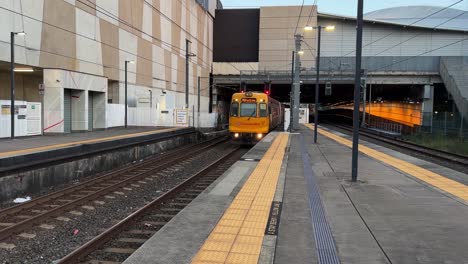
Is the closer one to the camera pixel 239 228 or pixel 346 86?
pixel 239 228

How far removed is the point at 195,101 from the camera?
6194 cm

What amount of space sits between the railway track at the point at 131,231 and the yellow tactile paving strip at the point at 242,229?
56.6 inches

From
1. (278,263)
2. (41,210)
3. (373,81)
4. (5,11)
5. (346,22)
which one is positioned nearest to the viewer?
(278,263)

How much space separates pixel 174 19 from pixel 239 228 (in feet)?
159

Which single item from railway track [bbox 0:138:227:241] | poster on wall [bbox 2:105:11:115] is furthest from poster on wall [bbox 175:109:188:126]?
railway track [bbox 0:138:227:241]

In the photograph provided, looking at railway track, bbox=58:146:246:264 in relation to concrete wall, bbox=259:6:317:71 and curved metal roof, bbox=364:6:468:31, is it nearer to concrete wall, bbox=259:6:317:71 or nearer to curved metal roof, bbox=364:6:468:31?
concrete wall, bbox=259:6:317:71

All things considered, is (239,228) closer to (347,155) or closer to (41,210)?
(41,210)

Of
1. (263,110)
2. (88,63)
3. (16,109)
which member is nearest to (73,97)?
(88,63)

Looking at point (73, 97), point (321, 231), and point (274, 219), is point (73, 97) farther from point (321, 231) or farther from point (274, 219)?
point (321, 231)

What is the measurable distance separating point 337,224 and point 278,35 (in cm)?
6952

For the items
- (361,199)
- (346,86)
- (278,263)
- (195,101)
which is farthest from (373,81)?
(278,263)

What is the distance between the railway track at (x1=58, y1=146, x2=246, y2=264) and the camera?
6.44m

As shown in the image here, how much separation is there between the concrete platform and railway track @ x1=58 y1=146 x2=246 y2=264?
78cm

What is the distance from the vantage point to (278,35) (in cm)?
7412
